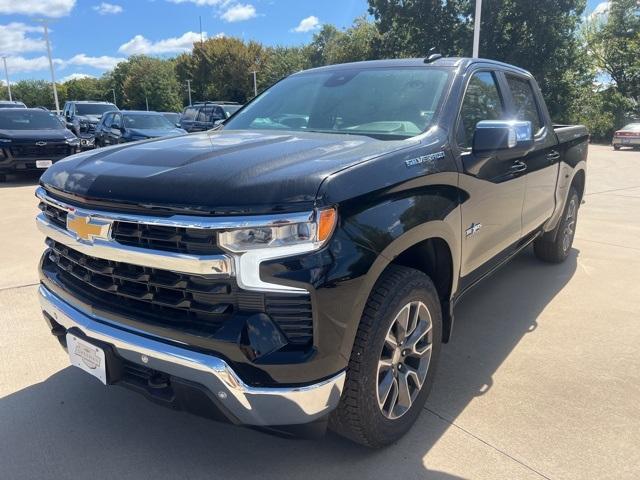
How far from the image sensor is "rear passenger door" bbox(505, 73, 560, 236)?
3.94m

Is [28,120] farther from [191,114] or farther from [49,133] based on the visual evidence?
[191,114]

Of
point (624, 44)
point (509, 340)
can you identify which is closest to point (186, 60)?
point (624, 44)

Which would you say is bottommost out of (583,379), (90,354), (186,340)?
(583,379)

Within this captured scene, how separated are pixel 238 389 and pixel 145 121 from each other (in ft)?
44.0

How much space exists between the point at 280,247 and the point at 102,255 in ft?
2.65

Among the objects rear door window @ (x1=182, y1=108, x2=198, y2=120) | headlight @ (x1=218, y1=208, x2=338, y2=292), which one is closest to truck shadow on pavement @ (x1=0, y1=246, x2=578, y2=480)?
headlight @ (x1=218, y1=208, x2=338, y2=292)

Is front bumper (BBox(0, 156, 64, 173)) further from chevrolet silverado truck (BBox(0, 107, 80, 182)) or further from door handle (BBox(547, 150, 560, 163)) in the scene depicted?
Result: door handle (BBox(547, 150, 560, 163))

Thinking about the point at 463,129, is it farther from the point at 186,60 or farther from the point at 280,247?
the point at 186,60

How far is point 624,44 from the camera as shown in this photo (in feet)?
102

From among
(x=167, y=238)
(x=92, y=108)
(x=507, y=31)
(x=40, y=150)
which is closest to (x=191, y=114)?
(x=92, y=108)

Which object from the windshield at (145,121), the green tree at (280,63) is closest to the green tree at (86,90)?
the green tree at (280,63)

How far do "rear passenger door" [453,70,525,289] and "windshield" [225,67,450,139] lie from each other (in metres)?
0.25

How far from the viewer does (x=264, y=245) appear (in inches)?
75.2

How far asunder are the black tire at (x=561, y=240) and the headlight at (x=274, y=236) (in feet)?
13.1
